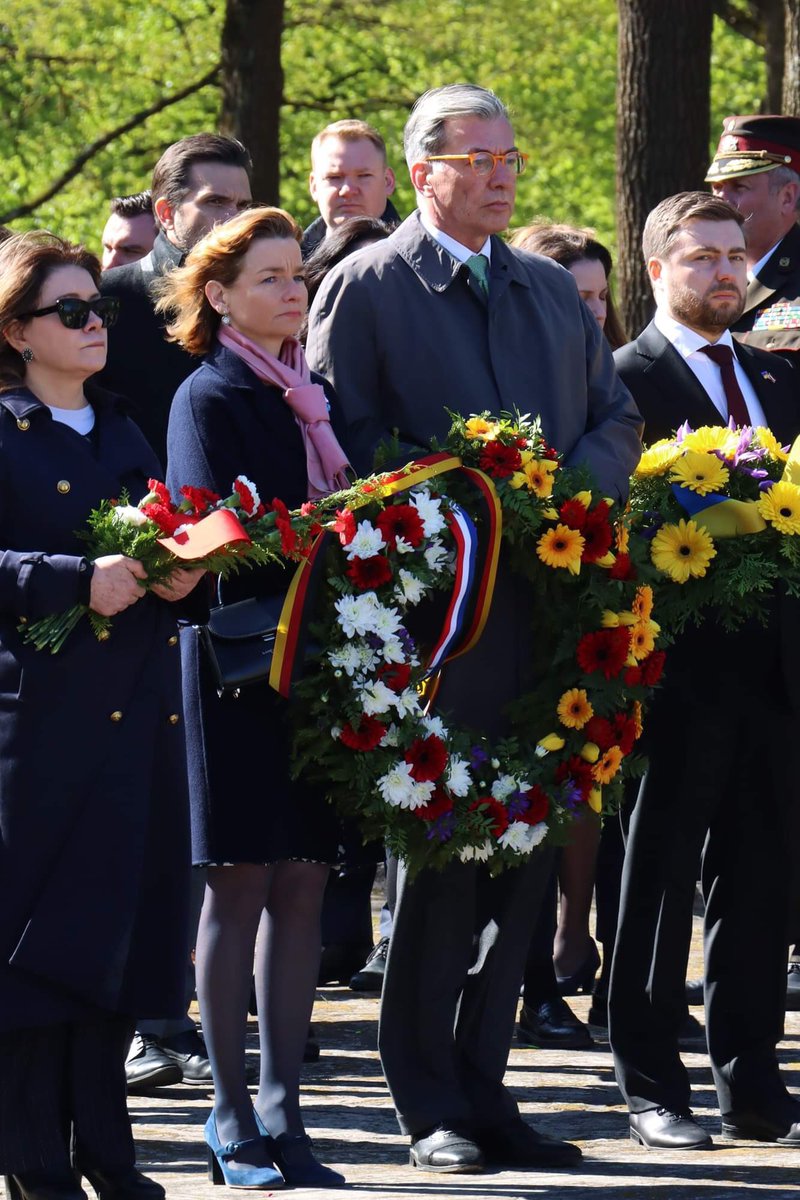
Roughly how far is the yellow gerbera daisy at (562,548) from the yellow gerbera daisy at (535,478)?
100 millimetres

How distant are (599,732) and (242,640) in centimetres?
92

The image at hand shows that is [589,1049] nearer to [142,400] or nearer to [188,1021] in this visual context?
[188,1021]

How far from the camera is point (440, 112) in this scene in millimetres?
5469

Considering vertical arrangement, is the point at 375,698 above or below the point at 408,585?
below

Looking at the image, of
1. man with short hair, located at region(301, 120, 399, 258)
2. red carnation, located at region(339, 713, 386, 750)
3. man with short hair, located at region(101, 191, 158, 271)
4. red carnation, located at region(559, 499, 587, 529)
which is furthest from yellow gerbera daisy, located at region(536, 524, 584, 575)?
man with short hair, located at region(101, 191, 158, 271)

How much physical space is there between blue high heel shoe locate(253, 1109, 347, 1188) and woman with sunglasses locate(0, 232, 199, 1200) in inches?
12.6

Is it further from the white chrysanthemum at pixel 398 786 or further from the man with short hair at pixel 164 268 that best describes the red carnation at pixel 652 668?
the man with short hair at pixel 164 268

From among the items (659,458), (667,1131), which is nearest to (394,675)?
(659,458)

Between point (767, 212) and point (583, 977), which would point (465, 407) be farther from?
point (583, 977)

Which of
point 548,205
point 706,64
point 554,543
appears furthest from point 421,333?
point 548,205

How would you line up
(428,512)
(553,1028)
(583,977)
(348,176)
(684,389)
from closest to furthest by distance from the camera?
(428,512)
(684,389)
(553,1028)
(583,977)
(348,176)

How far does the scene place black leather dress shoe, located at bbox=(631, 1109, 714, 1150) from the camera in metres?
5.33

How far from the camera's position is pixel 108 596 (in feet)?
15.4

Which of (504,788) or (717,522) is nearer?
(504,788)
